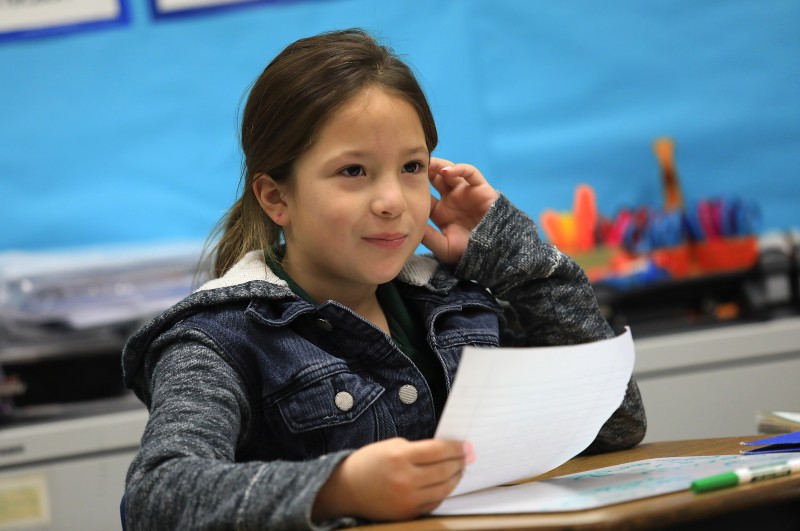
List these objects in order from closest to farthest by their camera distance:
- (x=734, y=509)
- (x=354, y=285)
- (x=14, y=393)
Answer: (x=734, y=509)
(x=354, y=285)
(x=14, y=393)

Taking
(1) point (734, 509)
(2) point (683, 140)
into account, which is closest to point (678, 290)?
(2) point (683, 140)

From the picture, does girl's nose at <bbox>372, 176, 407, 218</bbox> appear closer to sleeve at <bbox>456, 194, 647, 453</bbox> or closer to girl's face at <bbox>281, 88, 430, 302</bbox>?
girl's face at <bbox>281, 88, 430, 302</bbox>

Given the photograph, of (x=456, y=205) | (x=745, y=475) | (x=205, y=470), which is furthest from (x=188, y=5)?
(x=745, y=475)

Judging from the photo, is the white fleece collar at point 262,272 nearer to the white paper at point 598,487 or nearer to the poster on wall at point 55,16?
the white paper at point 598,487

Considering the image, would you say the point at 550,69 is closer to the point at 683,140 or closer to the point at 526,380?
the point at 683,140

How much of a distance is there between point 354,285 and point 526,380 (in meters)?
0.40

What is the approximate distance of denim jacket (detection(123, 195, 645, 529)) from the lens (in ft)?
2.48

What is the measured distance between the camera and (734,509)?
26.7 inches

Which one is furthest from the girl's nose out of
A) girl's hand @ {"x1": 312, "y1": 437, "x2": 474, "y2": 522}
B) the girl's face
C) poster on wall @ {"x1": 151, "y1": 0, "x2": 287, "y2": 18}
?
poster on wall @ {"x1": 151, "y1": 0, "x2": 287, "y2": 18}

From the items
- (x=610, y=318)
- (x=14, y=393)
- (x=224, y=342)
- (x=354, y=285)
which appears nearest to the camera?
(x=224, y=342)

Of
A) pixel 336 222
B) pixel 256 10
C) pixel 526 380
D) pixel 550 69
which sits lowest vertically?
pixel 526 380

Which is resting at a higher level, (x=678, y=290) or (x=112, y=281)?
(x=112, y=281)

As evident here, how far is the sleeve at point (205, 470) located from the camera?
0.71 meters

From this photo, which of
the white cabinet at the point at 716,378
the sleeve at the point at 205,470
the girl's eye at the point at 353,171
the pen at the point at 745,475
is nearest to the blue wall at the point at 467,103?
the white cabinet at the point at 716,378
